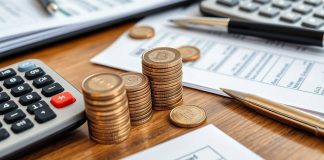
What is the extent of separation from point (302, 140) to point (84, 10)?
370mm

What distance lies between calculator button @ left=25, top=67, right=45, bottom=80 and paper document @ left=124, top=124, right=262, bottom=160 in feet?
0.46

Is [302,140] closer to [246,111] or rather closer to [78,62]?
[246,111]

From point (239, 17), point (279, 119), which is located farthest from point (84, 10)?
point (279, 119)

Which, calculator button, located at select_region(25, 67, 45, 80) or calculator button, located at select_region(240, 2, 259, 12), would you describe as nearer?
calculator button, located at select_region(25, 67, 45, 80)

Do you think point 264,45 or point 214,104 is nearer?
point 214,104

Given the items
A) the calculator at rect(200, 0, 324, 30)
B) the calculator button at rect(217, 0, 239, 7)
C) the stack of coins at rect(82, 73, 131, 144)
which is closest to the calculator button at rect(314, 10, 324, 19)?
the calculator at rect(200, 0, 324, 30)

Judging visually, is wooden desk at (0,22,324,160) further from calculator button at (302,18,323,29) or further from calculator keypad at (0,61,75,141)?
calculator button at (302,18,323,29)

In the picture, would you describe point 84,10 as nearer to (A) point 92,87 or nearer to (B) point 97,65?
(B) point 97,65

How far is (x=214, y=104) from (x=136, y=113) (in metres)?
0.09

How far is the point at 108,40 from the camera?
62 centimetres

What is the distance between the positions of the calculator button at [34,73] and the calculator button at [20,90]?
0.02 meters

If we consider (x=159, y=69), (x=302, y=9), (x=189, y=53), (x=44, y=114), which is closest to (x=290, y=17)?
(x=302, y=9)

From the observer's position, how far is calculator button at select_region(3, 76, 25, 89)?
0.44m

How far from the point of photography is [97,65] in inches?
21.5
